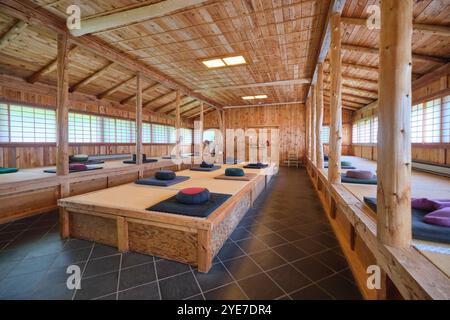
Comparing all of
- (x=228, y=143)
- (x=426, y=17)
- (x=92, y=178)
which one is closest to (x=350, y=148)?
(x=228, y=143)

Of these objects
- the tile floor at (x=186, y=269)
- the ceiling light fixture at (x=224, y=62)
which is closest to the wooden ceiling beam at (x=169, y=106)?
the ceiling light fixture at (x=224, y=62)

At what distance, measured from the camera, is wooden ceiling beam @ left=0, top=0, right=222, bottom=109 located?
2697mm

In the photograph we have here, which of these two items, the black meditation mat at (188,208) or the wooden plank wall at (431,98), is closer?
the black meditation mat at (188,208)

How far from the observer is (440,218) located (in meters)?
1.45

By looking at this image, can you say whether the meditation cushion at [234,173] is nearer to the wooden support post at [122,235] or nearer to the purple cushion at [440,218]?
the wooden support post at [122,235]

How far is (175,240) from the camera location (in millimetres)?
2029

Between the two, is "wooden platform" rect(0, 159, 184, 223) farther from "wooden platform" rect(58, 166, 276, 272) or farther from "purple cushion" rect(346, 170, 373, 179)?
"purple cushion" rect(346, 170, 373, 179)

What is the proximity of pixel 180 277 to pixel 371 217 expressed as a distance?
1808mm

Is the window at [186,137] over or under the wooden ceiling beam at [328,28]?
under

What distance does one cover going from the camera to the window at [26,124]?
4457mm

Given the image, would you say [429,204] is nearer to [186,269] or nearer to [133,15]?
[186,269]

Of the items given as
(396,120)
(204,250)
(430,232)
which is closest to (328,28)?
(396,120)

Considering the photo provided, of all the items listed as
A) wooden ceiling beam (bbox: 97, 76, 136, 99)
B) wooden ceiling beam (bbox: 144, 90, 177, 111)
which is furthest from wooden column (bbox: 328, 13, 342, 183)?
wooden ceiling beam (bbox: 144, 90, 177, 111)
